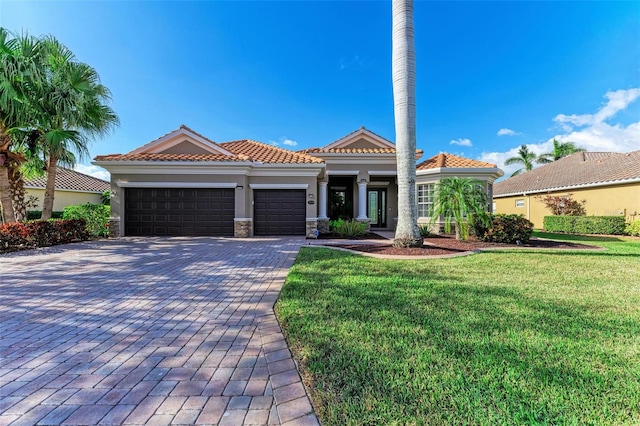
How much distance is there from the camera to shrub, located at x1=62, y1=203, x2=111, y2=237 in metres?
13.4

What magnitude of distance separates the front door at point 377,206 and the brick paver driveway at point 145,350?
12720mm

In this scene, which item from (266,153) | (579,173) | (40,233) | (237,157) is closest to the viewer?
(40,233)

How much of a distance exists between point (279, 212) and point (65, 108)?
9.30 metres

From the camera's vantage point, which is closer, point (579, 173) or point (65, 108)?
point (65, 108)

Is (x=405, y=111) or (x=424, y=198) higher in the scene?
(x=405, y=111)

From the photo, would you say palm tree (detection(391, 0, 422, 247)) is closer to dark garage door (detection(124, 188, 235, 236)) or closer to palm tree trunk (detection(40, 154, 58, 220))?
dark garage door (detection(124, 188, 235, 236))

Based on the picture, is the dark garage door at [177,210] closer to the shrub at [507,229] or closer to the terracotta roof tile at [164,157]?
the terracotta roof tile at [164,157]

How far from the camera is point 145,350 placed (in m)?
3.07

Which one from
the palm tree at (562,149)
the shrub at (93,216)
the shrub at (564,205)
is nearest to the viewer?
the shrub at (93,216)

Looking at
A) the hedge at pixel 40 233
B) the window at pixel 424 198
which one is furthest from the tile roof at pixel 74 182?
Result: the window at pixel 424 198

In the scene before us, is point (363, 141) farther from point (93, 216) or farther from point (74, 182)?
point (74, 182)

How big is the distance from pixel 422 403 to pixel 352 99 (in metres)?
18.2

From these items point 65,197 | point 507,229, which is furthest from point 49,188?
point 507,229

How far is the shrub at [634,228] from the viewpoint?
49.7ft
